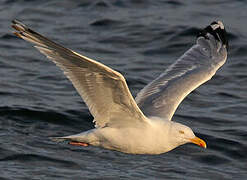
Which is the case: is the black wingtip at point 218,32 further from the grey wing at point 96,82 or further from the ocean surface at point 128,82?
the grey wing at point 96,82

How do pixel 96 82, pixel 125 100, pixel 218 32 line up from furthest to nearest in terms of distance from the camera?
1. pixel 218 32
2. pixel 125 100
3. pixel 96 82

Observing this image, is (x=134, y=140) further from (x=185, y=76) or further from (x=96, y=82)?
(x=185, y=76)

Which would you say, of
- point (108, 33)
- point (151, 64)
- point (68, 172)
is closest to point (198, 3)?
point (108, 33)

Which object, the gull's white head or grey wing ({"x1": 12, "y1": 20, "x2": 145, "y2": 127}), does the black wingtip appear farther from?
grey wing ({"x1": 12, "y1": 20, "x2": 145, "y2": 127})

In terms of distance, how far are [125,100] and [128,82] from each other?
4.99 meters

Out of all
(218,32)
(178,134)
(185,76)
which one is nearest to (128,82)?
(218,32)

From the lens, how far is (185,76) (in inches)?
356

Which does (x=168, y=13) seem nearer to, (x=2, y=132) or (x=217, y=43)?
(x=217, y=43)

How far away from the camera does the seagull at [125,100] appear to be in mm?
6562

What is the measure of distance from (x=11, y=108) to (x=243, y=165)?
3686mm

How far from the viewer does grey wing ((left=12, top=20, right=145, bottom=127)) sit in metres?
6.38

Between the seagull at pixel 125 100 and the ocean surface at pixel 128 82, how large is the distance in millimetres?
1013

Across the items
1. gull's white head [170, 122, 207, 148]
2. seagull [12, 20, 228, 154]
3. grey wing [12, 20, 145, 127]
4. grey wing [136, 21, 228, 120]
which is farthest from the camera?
grey wing [136, 21, 228, 120]

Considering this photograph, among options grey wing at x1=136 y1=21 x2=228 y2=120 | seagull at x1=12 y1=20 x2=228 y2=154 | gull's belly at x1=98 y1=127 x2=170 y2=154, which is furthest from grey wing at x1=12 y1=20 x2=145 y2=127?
grey wing at x1=136 y1=21 x2=228 y2=120
